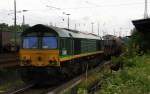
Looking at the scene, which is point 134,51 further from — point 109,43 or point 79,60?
point 109,43

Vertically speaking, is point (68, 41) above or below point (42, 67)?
above

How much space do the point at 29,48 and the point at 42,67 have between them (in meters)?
1.29

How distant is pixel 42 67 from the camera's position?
19.2 m

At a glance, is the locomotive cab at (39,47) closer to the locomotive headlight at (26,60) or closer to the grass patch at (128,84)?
the locomotive headlight at (26,60)

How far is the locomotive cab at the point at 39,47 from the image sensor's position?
19.1m

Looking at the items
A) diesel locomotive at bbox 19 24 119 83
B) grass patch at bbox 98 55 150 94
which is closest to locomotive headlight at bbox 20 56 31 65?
diesel locomotive at bbox 19 24 119 83

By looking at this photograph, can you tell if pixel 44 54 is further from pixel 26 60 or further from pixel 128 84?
pixel 128 84

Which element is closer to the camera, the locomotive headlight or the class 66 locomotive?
the class 66 locomotive

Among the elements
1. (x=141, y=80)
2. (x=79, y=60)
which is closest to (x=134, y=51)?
(x=79, y=60)

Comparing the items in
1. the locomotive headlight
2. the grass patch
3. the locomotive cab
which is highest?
the locomotive cab

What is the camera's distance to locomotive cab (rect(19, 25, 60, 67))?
19109 millimetres

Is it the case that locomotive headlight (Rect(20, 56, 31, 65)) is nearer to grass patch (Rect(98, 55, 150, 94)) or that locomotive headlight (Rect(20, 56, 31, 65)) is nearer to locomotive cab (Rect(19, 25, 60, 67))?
locomotive cab (Rect(19, 25, 60, 67))

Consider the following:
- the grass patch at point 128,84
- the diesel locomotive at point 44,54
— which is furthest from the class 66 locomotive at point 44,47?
the grass patch at point 128,84

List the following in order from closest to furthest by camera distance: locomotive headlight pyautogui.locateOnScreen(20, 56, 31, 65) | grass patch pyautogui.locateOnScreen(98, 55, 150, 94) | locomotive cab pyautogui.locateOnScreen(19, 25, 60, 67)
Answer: grass patch pyautogui.locateOnScreen(98, 55, 150, 94), locomotive cab pyautogui.locateOnScreen(19, 25, 60, 67), locomotive headlight pyautogui.locateOnScreen(20, 56, 31, 65)
